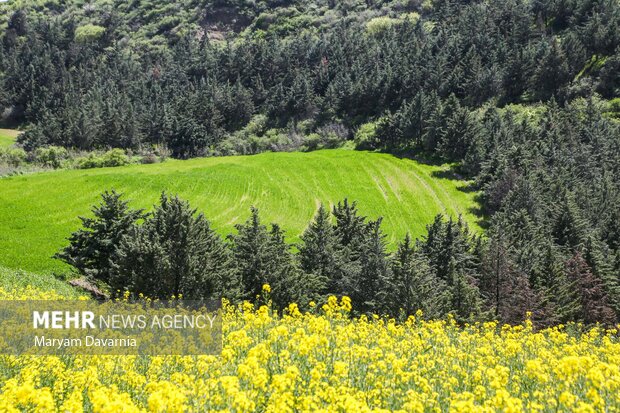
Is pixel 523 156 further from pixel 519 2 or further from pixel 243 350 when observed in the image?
pixel 519 2

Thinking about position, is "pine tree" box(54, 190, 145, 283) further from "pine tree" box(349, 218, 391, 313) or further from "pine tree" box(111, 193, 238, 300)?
"pine tree" box(349, 218, 391, 313)

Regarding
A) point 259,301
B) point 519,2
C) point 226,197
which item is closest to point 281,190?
point 226,197

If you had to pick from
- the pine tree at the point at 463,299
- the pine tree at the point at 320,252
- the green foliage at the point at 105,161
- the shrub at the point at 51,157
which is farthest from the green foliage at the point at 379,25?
the pine tree at the point at 463,299

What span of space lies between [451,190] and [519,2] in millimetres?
101023

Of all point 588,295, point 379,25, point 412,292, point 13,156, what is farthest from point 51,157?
point 379,25

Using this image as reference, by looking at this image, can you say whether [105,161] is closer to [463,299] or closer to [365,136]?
Answer: [365,136]

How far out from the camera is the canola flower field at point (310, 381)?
6.19 metres

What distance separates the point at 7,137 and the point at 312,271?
122320 mm

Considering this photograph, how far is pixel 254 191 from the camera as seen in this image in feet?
243

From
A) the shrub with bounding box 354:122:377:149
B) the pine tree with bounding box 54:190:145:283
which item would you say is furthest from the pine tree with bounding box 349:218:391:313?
the shrub with bounding box 354:122:377:149

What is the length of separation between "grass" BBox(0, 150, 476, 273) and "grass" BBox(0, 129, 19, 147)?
53.6m

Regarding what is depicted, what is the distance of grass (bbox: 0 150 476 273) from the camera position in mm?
57594

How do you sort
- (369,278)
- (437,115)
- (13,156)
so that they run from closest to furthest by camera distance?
(369,278)
(437,115)
(13,156)

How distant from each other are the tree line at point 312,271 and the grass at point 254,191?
18.3 m
